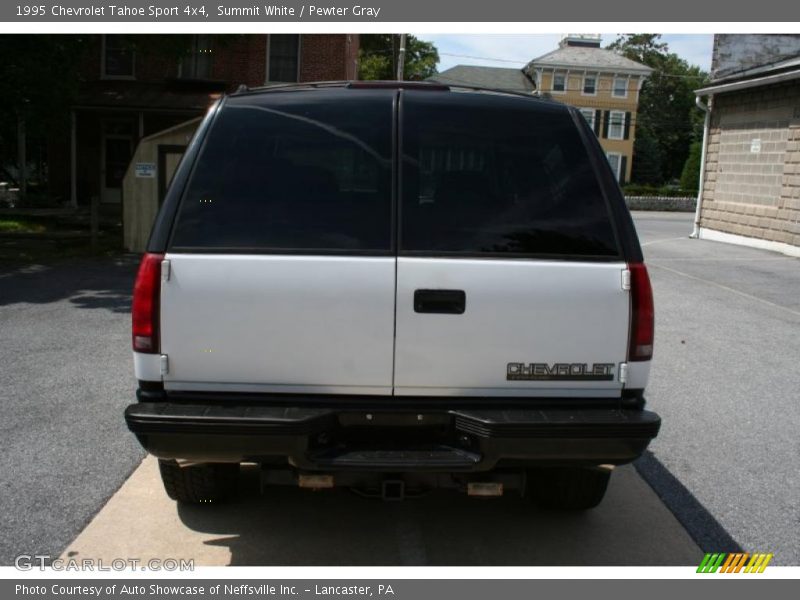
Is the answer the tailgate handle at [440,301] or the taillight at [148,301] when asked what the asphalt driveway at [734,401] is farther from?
the taillight at [148,301]

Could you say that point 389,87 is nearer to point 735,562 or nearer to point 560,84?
point 735,562

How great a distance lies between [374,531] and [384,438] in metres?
0.88

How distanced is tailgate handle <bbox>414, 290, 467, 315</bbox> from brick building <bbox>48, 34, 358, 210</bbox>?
22.3 metres

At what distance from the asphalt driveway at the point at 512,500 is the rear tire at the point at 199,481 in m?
0.13

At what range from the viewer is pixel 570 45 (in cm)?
5722

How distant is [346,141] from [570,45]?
57719 mm

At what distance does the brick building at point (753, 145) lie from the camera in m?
17.1

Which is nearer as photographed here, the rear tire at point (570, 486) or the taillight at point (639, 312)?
the taillight at point (639, 312)

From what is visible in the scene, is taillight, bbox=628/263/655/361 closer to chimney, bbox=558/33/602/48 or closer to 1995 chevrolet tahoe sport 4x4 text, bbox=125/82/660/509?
1995 chevrolet tahoe sport 4x4 text, bbox=125/82/660/509

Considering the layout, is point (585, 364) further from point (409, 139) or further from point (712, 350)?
point (712, 350)

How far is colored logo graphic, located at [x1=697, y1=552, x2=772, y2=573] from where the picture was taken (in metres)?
3.81

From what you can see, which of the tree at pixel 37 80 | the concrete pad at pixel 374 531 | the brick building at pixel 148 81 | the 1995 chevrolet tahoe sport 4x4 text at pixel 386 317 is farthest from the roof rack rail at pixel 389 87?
the brick building at pixel 148 81

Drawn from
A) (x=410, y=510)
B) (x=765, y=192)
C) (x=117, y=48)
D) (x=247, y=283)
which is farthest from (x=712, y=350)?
(x=117, y=48)

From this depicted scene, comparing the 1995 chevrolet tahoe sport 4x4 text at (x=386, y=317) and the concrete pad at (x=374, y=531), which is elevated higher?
the 1995 chevrolet tahoe sport 4x4 text at (x=386, y=317)
